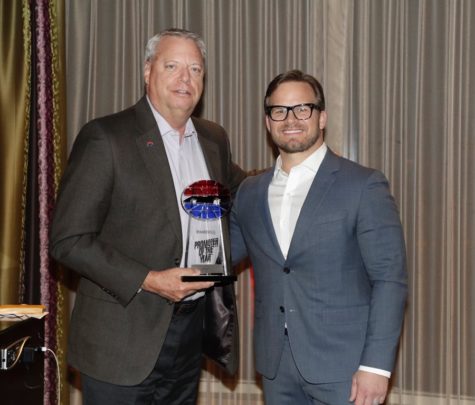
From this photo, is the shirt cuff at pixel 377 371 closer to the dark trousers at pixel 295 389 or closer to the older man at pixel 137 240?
the dark trousers at pixel 295 389

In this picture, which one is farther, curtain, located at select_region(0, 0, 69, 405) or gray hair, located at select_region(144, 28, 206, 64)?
curtain, located at select_region(0, 0, 69, 405)

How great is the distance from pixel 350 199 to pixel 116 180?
2.52ft

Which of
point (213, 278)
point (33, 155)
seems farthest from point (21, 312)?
point (33, 155)

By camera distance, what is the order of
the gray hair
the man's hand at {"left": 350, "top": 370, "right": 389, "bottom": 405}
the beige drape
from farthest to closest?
the beige drape
the gray hair
the man's hand at {"left": 350, "top": 370, "right": 389, "bottom": 405}

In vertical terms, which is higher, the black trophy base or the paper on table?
the black trophy base

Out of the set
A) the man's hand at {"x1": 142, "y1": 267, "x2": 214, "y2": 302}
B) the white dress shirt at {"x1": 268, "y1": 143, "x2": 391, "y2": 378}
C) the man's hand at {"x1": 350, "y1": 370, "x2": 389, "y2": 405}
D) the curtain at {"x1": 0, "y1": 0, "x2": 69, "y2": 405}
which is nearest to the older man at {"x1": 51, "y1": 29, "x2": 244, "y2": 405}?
the man's hand at {"x1": 142, "y1": 267, "x2": 214, "y2": 302}

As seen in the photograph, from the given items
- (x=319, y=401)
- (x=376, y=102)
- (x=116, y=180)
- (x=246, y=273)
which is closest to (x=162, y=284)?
(x=116, y=180)

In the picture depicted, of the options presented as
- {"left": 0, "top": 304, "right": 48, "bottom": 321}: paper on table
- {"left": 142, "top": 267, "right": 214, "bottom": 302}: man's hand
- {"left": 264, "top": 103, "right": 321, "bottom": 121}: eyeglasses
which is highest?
{"left": 264, "top": 103, "right": 321, "bottom": 121}: eyeglasses

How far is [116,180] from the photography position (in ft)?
7.79

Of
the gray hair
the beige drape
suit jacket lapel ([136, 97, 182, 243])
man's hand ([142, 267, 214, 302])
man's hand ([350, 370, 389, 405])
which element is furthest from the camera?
the beige drape

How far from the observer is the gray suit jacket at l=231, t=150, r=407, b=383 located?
2.24 meters

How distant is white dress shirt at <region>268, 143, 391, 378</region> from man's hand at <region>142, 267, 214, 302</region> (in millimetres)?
287

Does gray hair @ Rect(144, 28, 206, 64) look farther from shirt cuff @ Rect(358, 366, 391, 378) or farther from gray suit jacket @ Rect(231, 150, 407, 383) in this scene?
shirt cuff @ Rect(358, 366, 391, 378)

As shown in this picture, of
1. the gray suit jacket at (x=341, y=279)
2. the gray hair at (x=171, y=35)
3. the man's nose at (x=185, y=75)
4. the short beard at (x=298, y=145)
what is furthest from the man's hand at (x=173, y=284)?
the gray hair at (x=171, y=35)
